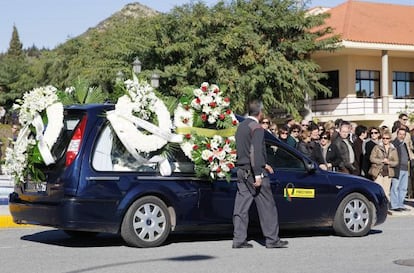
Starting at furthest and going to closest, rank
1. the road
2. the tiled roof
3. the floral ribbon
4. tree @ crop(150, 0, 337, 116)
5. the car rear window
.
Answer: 1. the tiled roof
2. tree @ crop(150, 0, 337, 116)
3. the floral ribbon
4. the car rear window
5. the road

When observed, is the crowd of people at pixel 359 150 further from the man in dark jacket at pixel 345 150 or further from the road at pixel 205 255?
the road at pixel 205 255

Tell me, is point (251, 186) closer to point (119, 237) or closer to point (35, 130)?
point (119, 237)

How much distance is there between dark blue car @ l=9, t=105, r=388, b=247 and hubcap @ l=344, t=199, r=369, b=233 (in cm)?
50

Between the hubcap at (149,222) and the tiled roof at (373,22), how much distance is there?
27599mm

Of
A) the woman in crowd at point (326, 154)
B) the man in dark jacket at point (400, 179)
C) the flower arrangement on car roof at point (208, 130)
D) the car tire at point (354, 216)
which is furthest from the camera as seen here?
the man in dark jacket at point (400, 179)

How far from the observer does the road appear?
8.56m

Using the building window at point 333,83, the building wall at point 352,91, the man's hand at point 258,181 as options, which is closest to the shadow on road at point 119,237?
the man's hand at point 258,181

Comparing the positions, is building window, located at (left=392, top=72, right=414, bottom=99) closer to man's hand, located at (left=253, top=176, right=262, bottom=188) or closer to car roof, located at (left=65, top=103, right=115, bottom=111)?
man's hand, located at (left=253, top=176, right=262, bottom=188)

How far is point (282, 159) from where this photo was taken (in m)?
11.2

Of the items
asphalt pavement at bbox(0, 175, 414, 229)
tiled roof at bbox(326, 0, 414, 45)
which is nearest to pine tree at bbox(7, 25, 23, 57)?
tiled roof at bbox(326, 0, 414, 45)

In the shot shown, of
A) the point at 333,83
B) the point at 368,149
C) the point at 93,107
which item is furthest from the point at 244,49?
the point at 93,107

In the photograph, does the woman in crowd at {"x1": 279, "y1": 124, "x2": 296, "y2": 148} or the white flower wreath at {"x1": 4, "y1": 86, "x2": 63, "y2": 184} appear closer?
the white flower wreath at {"x1": 4, "y1": 86, "x2": 63, "y2": 184}

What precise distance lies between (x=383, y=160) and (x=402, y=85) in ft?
88.1

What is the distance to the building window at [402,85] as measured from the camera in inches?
1622
